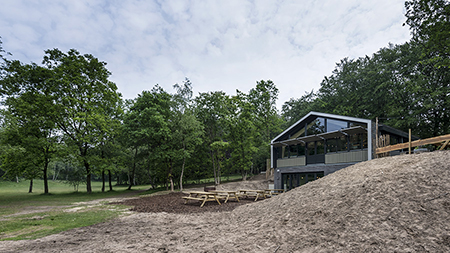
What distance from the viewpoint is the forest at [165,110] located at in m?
19.2

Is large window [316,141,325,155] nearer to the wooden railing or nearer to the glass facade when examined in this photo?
the glass facade

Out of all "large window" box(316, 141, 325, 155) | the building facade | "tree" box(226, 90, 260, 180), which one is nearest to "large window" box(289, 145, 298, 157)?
the building facade

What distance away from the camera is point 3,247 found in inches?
210

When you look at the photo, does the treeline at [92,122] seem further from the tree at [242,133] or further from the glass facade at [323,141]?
the glass facade at [323,141]

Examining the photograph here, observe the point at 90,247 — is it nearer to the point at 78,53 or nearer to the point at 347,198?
the point at 347,198

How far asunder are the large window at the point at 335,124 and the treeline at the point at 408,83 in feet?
25.2

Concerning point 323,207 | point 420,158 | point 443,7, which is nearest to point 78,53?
point 323,207

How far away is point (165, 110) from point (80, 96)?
8.80 m

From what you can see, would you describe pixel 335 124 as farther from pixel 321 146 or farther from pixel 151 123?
pixel 151 123

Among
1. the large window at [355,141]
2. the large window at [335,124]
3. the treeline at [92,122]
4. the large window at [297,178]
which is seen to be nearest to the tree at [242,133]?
the treeline at [92,122]

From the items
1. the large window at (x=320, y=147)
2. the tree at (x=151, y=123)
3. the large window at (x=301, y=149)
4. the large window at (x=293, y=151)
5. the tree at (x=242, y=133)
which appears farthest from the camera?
the tree at (x=242, y=133)

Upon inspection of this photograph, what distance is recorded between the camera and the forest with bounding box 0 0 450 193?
19.2m

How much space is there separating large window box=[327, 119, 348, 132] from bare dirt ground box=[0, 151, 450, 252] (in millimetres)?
8832

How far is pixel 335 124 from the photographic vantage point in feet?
55.4
